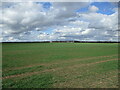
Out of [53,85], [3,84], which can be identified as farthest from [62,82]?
[3,84]

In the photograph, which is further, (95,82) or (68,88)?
(95,82)

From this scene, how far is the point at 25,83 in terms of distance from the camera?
955 centimetres

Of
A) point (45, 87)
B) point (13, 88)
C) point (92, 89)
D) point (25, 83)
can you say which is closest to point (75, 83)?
point (92, 89)

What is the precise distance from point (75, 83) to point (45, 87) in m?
2.16

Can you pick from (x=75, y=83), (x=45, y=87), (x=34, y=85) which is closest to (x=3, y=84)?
(x=34, y=85)

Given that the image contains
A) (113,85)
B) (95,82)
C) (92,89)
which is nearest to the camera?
(92,89)

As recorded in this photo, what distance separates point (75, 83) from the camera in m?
9.46

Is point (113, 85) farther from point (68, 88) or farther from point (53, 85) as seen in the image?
point (53, 85)

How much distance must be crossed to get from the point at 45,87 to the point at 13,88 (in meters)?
2.03

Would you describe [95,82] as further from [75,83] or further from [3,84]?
[3,84]

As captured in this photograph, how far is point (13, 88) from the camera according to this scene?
8617 millimetres

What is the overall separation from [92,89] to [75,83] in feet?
4.60

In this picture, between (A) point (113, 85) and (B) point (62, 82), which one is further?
(B) point (62, 82)

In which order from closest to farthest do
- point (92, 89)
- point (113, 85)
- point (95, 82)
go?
point (92, 89)
point (113, 85)
point (95, 82)
